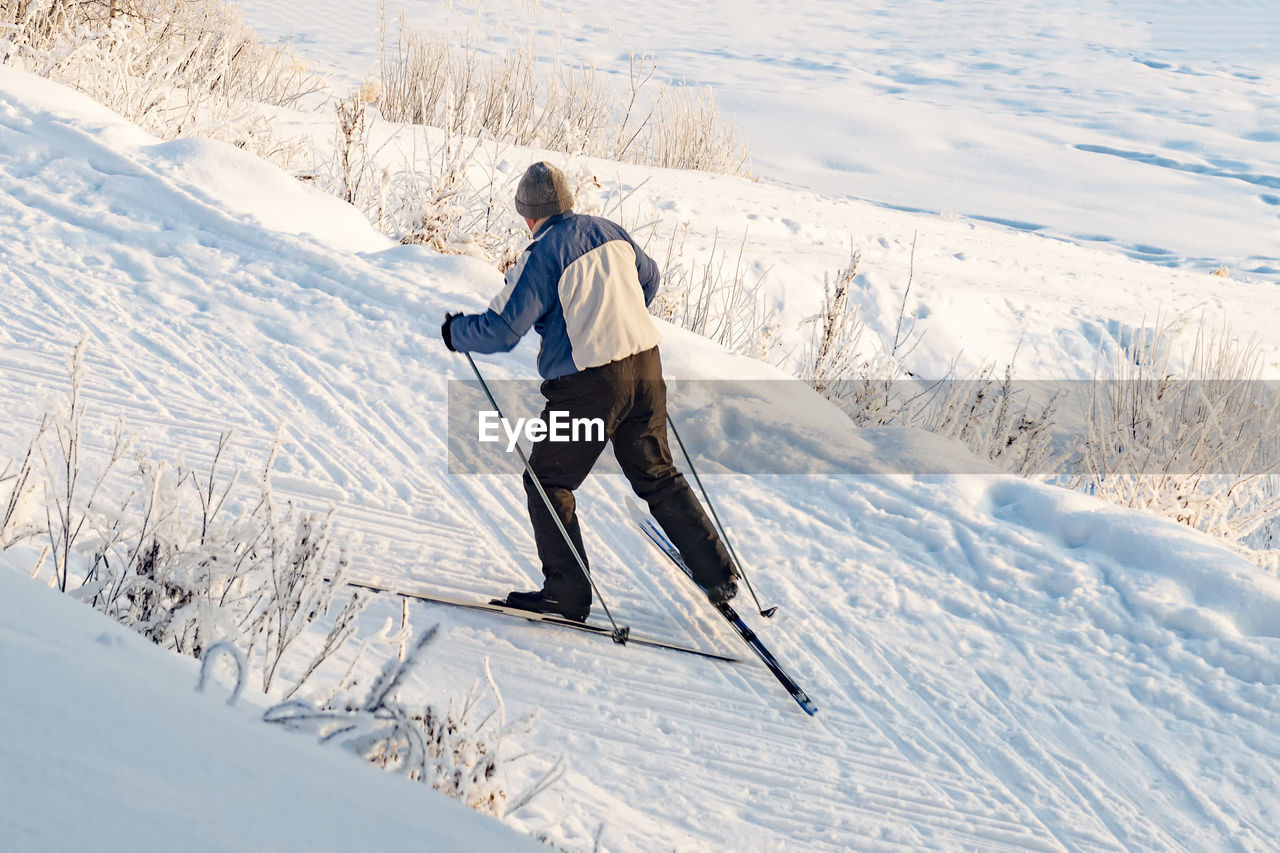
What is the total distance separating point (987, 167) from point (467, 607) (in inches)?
604

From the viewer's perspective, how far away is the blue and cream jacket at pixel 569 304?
11.6 feet

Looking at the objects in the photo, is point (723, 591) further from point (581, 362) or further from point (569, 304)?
point (569, 304)

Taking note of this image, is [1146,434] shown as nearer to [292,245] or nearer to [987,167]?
[292,245]

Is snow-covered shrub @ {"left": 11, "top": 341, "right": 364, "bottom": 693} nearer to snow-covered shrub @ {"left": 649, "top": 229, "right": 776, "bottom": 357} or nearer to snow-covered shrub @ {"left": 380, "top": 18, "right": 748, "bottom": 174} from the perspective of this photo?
snow-covered shrub @ {"left": 649, "top": 229, "right": 776, "bottom": 357}

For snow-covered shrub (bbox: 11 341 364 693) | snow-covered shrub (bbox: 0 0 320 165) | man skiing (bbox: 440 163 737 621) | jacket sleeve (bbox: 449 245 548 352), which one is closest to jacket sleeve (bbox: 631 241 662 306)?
man skiing (bbox: 440 163 737 621)

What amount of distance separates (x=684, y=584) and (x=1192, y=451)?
10.1ft

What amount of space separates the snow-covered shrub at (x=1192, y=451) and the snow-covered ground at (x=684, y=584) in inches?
39.3

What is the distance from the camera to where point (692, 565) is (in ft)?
12.6

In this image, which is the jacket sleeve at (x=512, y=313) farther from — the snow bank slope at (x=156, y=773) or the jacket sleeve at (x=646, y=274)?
the snow bank slope at (x=156, y=773)

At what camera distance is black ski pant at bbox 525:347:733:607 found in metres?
3.74

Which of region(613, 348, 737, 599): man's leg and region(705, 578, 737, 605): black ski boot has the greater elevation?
region(613, 348, 737, 599): man's leg

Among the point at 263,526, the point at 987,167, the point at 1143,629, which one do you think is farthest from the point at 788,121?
the point at 263,526

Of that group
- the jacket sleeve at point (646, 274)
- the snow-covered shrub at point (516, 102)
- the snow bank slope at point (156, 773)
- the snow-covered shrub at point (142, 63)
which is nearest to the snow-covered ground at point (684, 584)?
the snow bank slope at point (156, 773)

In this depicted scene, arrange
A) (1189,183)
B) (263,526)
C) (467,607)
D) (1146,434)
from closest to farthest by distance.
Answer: (263,526) < (467,607) < (1146,434) < (1189,183)
